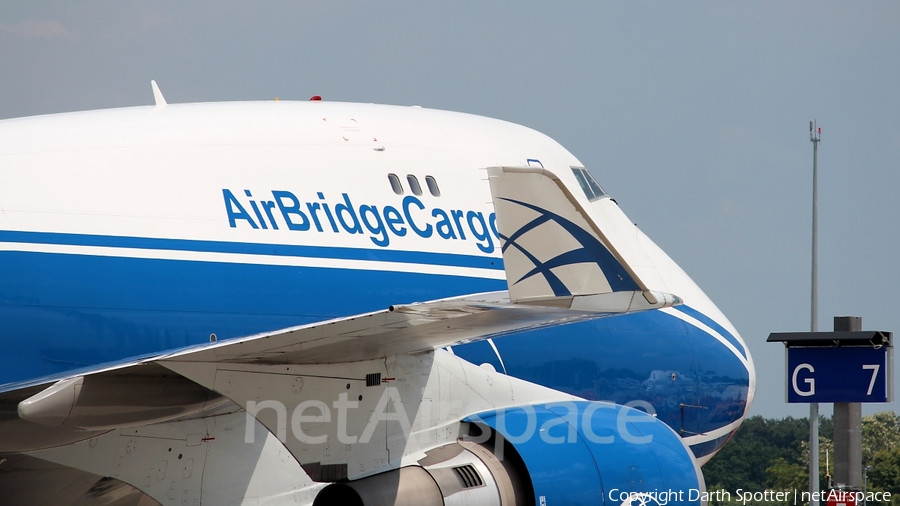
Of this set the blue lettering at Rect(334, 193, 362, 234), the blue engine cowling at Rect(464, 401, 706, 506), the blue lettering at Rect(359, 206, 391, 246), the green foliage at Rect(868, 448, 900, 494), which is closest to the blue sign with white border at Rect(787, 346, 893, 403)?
the blue engine cowling at Rect(464, 401, 706, 506)

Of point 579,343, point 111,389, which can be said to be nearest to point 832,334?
point 579,343

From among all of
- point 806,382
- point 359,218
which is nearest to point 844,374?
point 806,382

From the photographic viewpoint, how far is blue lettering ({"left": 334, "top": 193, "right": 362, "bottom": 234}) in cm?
957

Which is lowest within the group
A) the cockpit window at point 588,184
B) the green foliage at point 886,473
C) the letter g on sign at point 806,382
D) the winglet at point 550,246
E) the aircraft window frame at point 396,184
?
the green foliage at point 886,473

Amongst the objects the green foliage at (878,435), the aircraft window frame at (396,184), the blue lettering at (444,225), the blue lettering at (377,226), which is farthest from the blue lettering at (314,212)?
the green foliage at (878,435)

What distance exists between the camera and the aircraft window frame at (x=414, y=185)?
10.3m

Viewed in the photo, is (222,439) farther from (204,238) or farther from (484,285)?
(484,285)

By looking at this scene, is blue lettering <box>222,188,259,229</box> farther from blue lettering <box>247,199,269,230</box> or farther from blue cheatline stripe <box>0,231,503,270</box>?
blue cheatline stripe <box>0,231,503,270</box>

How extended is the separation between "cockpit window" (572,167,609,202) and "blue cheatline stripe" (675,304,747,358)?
1565 mm

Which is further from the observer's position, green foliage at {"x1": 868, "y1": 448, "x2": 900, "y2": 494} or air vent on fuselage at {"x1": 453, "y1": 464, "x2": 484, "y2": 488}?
green foliage at {"x1": 868, "y1": 448, "x2": 900, "y2": 494}

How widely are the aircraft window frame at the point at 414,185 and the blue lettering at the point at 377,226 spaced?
543 mm

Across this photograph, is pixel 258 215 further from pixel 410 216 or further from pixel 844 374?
pixel 844 374

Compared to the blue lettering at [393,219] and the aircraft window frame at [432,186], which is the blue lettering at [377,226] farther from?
the aircraft window frame at [432,186]

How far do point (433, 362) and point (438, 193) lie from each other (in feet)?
6.14
